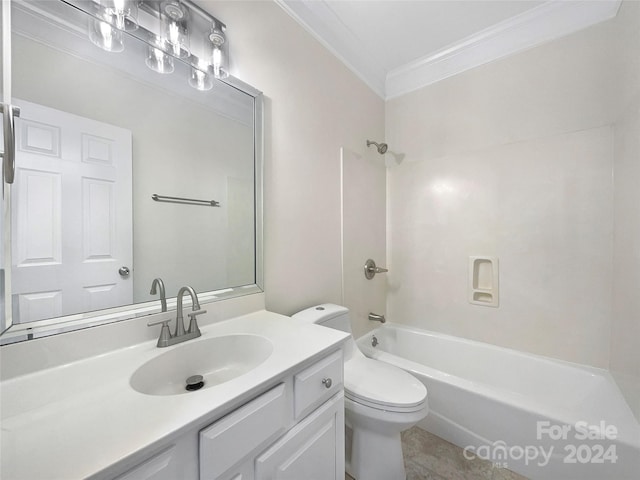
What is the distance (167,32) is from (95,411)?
1.25m

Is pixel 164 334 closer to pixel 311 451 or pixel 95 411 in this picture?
pixel 95 411

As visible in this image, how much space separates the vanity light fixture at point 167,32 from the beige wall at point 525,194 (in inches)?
64.0

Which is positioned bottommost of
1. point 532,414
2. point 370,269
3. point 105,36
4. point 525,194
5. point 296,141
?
point 532,414

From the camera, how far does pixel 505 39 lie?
1747 millimetres

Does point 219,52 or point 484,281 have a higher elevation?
point 219,52

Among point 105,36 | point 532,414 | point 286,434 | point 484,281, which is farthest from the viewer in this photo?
point 484,281

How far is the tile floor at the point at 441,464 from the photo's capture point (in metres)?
1.31

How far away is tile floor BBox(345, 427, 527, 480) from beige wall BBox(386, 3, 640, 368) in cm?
75

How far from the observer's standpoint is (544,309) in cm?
167

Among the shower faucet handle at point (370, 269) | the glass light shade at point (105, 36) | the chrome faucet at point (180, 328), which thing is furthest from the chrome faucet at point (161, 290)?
the shower faucet handle at point (370, 269)

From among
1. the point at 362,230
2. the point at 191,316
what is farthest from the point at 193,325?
the point at 362,230

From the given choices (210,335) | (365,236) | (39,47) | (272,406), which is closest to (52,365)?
(210,335)

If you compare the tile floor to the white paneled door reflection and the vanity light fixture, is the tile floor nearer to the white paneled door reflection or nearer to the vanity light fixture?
the white paneled door reflection

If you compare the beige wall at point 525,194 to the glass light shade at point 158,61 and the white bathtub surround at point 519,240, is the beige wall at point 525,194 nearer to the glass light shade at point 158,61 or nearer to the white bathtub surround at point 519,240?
the white bathtub surround at point 519,240
